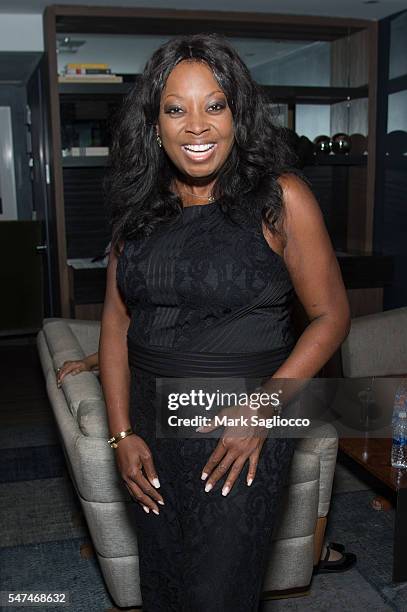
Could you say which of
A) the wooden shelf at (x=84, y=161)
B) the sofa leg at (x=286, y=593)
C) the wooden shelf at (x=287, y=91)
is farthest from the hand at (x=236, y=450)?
the wooden shelf at (x=84, y=161)

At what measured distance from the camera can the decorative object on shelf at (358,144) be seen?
5.71 meters

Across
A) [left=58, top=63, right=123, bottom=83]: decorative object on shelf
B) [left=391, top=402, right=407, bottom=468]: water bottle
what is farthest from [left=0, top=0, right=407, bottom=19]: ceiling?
[left=391, top=402, right=407, bottom=468]: water bottle

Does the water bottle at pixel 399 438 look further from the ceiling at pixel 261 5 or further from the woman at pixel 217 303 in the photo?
the ceiling at pixel 261 5

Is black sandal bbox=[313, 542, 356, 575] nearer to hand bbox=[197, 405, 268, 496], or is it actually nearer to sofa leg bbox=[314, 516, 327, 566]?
sofa leg bbox=[314, 516, 327, 566]

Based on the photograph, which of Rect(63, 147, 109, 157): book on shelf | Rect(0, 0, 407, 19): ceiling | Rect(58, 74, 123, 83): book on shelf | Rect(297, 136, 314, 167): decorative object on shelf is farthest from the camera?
Rect(297, 136, 314, 167): decorative object on shelf

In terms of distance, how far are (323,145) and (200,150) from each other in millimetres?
4561

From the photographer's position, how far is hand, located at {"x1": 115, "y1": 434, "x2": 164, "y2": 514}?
1.41 meters

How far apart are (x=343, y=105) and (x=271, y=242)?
483 centimetres

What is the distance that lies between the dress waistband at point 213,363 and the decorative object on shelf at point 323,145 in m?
4.57

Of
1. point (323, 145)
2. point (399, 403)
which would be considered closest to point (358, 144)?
point (323, 145)

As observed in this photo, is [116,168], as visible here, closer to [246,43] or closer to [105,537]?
[105,537]

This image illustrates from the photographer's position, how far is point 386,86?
18.2 ft

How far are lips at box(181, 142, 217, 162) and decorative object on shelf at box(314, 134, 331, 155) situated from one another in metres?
4.52

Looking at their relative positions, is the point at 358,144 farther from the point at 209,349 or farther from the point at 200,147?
the point at 209,349
